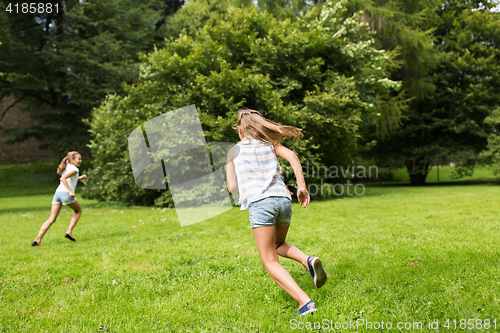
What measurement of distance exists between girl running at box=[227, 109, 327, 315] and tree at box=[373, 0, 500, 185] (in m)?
21.1

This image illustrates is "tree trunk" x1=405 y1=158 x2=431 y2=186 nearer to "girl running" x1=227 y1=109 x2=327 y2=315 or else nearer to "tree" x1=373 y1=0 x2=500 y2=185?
"tree" x1=373 y1=0 x2=500 y2=185

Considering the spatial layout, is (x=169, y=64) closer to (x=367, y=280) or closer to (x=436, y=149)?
Result: (x=367, y=280)

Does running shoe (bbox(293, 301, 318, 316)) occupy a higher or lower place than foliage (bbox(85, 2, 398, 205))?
lower

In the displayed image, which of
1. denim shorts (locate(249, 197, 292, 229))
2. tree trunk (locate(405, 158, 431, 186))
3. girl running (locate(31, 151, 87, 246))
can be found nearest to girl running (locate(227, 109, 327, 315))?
denim shorts (locate(249, 197, 292, 229))

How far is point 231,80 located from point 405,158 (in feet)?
49.0

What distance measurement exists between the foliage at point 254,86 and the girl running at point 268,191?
27.6ft

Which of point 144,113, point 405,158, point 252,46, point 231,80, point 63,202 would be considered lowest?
point 405,158

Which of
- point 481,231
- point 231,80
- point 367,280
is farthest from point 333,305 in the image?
point 231,80

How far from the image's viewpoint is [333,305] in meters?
3.22

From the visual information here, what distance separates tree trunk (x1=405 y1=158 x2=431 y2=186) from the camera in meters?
23.0

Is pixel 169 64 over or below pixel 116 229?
over

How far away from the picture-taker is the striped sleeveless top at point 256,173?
3109 mm

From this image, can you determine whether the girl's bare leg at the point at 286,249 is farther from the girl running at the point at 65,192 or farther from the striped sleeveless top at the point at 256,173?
the girl running at the point at 65,192

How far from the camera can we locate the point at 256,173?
3176 mm
